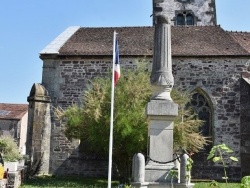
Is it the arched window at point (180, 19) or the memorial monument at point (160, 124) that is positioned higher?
the arched window at point (180, 19)

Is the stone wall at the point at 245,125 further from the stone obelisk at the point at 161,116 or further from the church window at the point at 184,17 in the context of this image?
the stone obelisk at the point at 161,116

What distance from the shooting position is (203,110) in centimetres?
1980

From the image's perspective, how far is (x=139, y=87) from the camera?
16.1 metres

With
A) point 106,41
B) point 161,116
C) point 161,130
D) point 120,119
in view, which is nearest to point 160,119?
point 161,116

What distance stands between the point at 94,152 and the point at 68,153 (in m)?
1.35

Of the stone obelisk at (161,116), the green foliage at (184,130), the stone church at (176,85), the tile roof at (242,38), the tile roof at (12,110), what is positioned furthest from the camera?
the tile roof at (12,110)

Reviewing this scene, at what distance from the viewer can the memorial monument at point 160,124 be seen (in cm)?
866

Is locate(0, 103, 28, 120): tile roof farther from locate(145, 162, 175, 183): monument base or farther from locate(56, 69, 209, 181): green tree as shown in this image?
locate(145, 162, 175, 183): monument base

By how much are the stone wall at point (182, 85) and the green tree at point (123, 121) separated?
2632 millimetres

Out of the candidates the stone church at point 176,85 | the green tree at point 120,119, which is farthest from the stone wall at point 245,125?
the green tree at point 120,119

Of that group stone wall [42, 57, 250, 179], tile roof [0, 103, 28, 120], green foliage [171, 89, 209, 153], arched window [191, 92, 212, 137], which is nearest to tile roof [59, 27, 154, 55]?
stone wall [42, 57, 250, 179]

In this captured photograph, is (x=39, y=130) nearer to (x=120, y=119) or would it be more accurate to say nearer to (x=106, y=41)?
(x=120, y=119)

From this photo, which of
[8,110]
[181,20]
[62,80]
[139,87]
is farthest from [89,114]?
[8,110]

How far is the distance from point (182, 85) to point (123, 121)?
5755 millimetres
